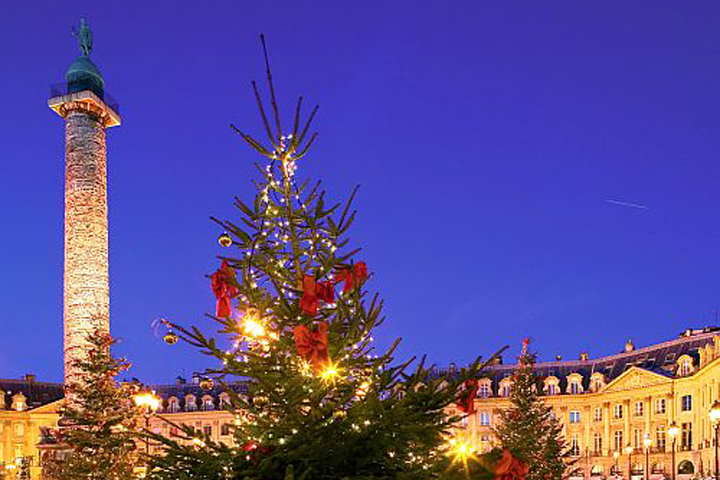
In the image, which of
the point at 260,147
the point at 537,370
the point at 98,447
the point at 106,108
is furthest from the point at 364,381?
the point at 537,370

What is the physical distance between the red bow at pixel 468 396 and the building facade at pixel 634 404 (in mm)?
45437

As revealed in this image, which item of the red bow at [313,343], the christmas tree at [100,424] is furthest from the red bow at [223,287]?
the christmas tree at [100,424]

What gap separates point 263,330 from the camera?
7.29 metres

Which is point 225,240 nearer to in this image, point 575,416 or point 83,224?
point 83,224

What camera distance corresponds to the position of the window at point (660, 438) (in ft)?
201

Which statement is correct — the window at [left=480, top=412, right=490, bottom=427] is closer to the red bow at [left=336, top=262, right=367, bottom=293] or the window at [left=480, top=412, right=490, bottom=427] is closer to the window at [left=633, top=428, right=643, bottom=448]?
the window at [left=633, top=428, right=643, bottom=448]

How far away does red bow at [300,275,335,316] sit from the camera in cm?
675

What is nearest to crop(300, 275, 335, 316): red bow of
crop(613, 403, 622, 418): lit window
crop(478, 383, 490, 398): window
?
crop(613, 403, 622, 418): lit window

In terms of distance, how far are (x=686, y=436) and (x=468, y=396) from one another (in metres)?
58.9

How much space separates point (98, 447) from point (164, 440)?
18.1m

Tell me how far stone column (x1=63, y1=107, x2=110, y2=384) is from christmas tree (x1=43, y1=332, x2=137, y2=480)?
586 cm

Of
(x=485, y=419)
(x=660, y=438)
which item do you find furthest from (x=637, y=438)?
(x=485, y=419)

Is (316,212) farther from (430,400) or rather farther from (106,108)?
(106,108)

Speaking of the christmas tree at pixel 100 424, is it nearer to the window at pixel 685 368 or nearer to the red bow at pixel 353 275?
the red bow at pixel 353 275
